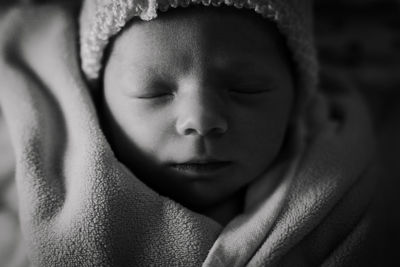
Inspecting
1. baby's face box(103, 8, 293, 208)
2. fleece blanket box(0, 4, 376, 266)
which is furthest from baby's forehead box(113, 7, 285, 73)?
fleece blanket box(0, 4, 376, 266)

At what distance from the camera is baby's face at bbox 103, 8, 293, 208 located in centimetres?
93

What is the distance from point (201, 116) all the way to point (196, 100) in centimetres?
4

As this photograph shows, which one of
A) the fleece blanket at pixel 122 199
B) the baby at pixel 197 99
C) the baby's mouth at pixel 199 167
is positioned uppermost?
the baby at pixel 197 99

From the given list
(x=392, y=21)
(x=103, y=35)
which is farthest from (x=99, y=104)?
(x=392, y=21)

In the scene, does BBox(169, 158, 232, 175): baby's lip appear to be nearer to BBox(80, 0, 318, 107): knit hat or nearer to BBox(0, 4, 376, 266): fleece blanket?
BBox(0, 4, 376, 266): fleece blanket

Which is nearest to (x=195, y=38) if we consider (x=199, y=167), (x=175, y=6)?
(x=175, y=6)

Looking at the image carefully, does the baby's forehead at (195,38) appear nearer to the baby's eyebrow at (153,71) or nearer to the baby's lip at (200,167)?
the baby's eyebrow at (153,71)

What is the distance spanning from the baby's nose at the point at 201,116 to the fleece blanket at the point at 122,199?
0.17 metres

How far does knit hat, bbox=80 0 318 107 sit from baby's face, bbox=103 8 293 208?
3 centimetres

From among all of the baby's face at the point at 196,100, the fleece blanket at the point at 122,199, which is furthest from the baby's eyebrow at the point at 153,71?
the fleece blanket at the point at 122,199

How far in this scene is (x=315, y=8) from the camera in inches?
62.8

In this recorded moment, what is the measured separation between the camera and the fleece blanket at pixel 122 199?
914 mm

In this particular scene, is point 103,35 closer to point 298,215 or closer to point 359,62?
point 298,215

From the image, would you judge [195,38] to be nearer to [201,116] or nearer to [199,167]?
[201,116]
